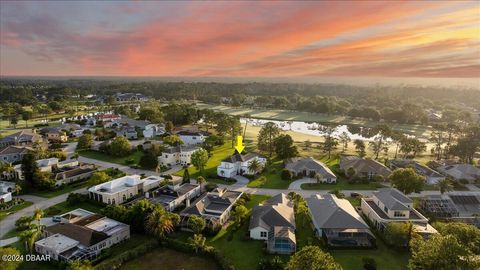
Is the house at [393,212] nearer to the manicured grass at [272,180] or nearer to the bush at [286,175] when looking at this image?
the manicured grass at [272,180]

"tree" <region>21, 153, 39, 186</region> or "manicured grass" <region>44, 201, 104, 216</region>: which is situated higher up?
"tree" <region>21, 153, 39, 186</region>

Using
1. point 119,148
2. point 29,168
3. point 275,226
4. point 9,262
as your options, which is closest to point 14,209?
point 29,168

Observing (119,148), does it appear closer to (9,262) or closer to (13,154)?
(13,154)

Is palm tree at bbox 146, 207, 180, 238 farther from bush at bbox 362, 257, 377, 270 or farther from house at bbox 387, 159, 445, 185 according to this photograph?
house at bbox 387, 159, 445, 185

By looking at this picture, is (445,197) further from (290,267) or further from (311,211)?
(290,267)

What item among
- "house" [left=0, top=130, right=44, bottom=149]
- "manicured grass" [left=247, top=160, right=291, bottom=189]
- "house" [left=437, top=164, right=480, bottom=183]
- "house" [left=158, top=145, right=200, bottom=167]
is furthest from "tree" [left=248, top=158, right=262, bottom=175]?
"house" [left=0, top=130, right=44, bottom=149]
